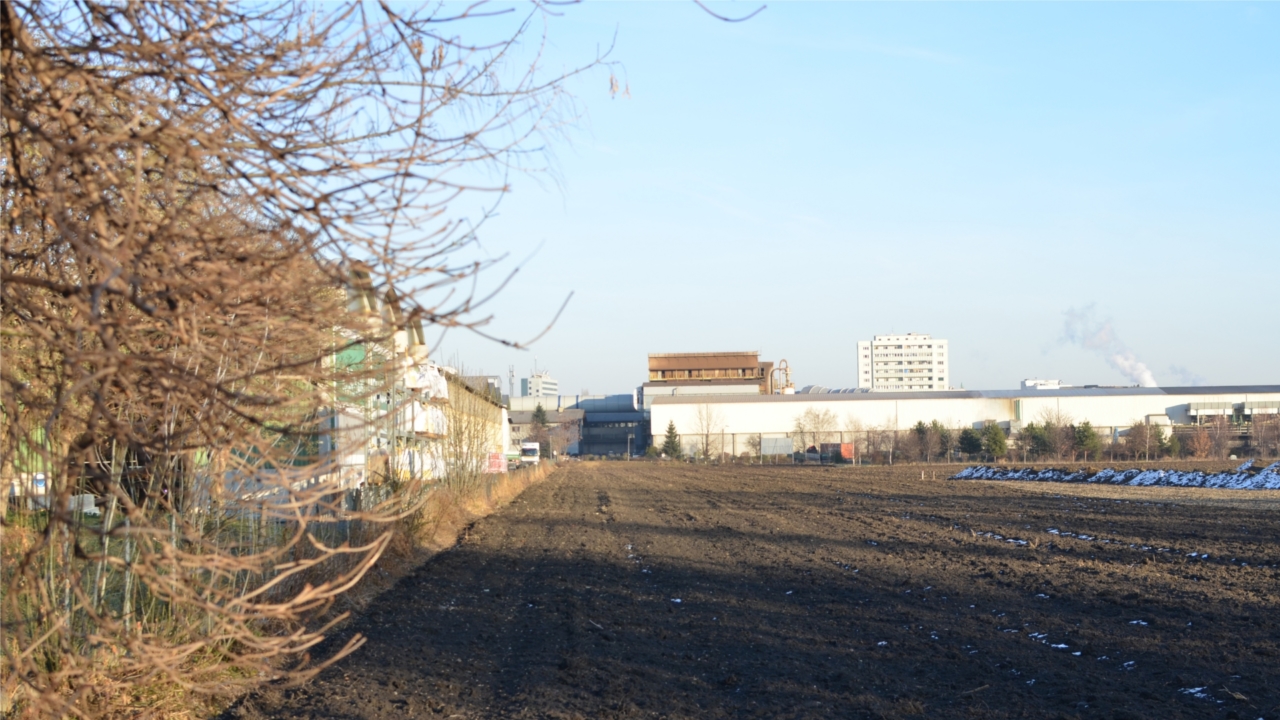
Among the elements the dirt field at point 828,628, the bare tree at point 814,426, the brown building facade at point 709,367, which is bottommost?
the dirt field at point 828,628

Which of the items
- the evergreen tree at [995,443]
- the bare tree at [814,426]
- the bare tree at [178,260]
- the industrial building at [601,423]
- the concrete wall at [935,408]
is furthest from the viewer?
the industrial building at [601,423]

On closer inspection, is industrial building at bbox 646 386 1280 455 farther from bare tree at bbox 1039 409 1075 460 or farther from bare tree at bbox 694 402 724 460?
bare tree at bbox 1039 409 1075 460

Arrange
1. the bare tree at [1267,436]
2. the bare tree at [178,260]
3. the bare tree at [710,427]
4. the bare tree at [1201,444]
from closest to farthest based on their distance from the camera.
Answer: the bare tree at [178,260] → the bare tree at [1267,436] → the bare tree at [1201,444] → the bare tree at [710,427]

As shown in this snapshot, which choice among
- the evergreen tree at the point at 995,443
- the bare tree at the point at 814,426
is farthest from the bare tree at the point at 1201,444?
the bare tree at the point at 814,426

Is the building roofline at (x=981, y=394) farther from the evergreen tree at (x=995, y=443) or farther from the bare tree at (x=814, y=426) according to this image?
the evergreen tree at (x=995, y=443)

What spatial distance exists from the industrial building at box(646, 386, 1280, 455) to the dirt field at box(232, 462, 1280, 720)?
70023mm

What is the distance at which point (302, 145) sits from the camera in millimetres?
4039

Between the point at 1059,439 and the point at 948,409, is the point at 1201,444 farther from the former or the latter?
the point at 948,409

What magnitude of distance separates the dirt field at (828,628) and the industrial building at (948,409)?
230 feet

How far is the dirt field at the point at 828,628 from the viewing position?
664cm

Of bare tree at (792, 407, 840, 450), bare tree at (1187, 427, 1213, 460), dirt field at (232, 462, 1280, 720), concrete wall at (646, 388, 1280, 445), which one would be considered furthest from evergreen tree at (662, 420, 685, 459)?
dirt field at (232, 462, 1280, 720)

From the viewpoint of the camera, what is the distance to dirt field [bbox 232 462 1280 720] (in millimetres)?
6645

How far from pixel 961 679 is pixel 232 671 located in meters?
5.33

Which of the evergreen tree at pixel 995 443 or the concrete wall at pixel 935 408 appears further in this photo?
the concrete wall at pixel 935 408
